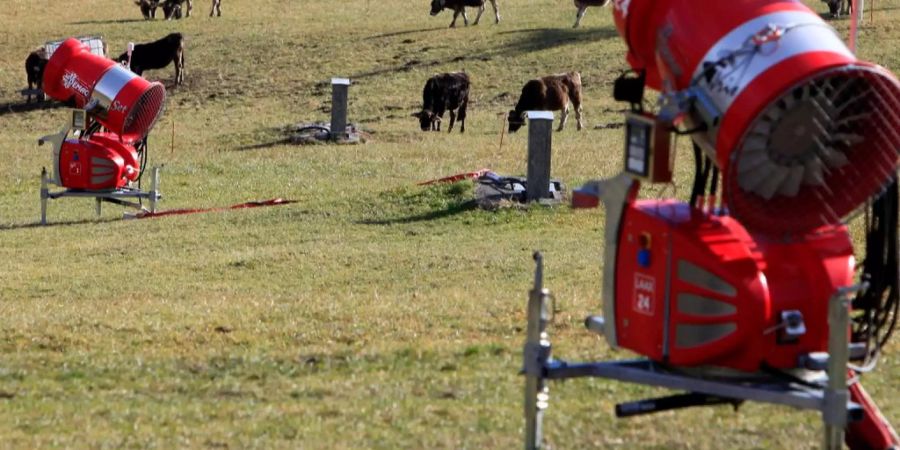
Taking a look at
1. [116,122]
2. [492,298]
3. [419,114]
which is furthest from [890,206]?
[419,114]

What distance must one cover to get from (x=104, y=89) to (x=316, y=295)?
7.33m

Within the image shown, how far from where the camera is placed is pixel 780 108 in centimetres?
579

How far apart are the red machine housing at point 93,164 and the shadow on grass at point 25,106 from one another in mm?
15480

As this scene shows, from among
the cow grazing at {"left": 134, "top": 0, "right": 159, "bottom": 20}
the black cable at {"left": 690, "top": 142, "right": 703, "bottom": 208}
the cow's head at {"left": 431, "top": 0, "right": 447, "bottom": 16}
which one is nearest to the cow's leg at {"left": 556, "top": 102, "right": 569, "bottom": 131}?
the cow's head at {"left": 431, "top": 0, "right": 447, "bottom": 16}

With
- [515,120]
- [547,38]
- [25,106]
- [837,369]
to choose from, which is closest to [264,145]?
[515,120]

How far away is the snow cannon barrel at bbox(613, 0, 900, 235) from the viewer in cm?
568

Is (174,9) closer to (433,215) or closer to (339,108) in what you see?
(339,108)

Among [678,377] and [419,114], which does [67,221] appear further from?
[678,377]

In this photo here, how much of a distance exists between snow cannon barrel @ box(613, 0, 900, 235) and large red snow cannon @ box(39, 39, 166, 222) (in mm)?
13343

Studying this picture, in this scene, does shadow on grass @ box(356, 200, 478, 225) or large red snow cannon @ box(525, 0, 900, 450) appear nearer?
large red snow cannon @ box(525, 0, 900, 450)

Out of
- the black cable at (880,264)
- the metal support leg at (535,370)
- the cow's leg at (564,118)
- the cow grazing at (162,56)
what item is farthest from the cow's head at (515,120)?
the metal support leg at (535,370)

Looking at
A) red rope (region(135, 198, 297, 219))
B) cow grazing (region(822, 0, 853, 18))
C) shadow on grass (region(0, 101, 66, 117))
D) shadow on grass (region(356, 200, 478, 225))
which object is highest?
cow grazing (region(822, 0, 853, 18))

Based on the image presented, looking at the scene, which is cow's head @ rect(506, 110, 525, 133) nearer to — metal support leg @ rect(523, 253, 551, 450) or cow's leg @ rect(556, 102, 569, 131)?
cow's leg @ rect(556, 102, 569, 131)

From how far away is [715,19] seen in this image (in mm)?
5984
